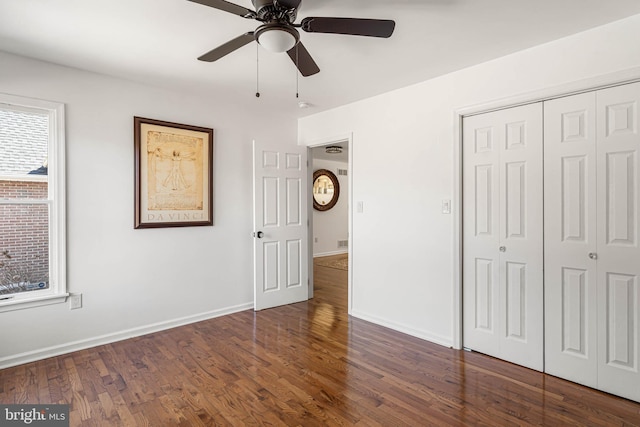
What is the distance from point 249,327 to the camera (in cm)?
355

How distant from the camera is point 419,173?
3275 millimetres

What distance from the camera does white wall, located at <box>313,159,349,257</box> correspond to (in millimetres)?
7828

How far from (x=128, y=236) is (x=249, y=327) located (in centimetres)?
149

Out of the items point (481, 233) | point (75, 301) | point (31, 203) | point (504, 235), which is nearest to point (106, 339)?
point (75, 301)

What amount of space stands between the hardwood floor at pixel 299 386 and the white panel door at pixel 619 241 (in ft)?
0.77

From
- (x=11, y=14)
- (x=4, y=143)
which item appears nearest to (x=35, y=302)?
(x=4, y=143)

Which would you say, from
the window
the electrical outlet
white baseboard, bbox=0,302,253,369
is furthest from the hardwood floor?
the window

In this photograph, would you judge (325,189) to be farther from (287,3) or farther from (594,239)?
(287,3)

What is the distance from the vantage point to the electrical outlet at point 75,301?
2.97 metres

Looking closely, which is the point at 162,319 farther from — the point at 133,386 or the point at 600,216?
the point at 600,216

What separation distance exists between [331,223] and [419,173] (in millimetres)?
4959

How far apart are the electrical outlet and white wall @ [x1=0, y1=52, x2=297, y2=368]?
1.5 inches

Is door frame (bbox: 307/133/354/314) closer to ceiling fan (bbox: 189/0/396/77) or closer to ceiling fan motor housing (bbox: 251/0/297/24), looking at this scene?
ceiling fan (bbox: 189/0/396/77)

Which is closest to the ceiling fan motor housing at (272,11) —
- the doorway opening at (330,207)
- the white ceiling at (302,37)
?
the white ceiling at (302,37)
